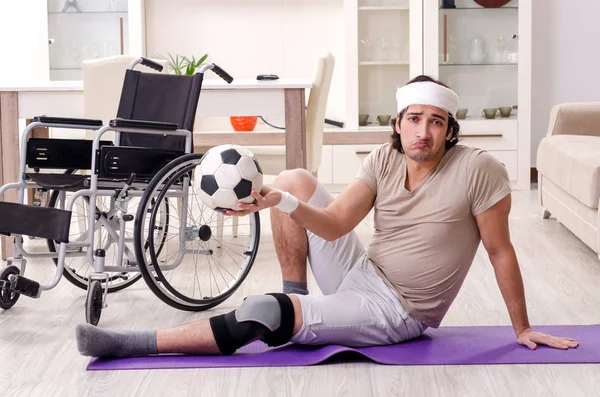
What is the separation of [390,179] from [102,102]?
1.92 metres

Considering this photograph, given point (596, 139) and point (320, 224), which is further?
point (596, 139)

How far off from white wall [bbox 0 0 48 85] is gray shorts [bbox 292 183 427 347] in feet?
13.8

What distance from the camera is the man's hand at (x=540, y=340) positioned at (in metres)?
2.53

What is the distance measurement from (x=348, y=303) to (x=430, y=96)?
57 centimetres

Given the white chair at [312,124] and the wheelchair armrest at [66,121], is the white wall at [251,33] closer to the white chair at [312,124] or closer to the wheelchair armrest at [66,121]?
the white chair at [312,124]

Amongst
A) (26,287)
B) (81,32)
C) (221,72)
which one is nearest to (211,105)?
(221,72)

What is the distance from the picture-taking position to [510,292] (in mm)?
2451

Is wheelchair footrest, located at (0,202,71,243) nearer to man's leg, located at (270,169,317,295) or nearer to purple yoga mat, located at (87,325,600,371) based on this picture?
purple yoga mat, located at (87,325,600,371)

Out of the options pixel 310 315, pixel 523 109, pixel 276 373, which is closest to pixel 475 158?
pixel 310 315

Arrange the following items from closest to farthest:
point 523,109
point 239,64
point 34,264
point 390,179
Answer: point 390,179
point 34,264
point 523,109
point 239,64

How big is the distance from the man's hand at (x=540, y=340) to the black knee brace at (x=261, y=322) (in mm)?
626

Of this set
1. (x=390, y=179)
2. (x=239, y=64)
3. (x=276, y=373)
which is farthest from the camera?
(x=239, y=64)

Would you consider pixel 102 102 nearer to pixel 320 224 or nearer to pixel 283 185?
pixel 283 185

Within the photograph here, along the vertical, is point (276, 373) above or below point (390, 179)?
below
